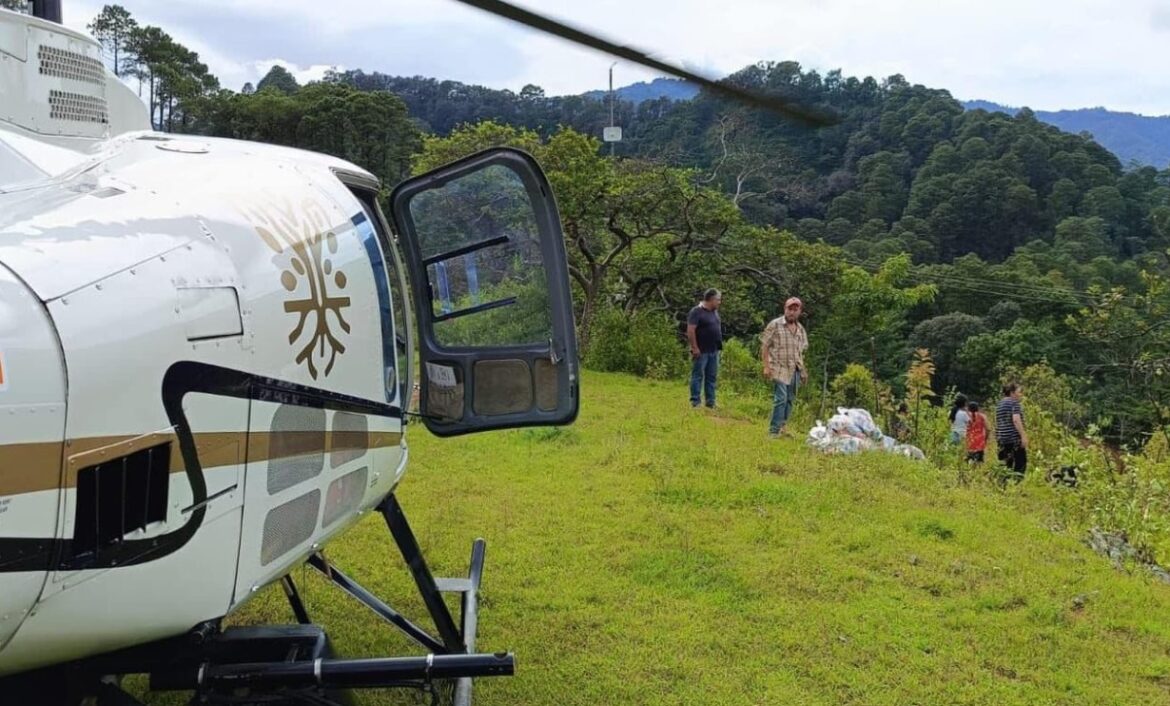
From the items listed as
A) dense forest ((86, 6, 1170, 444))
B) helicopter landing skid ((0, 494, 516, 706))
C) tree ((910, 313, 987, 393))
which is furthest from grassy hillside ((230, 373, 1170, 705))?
tree ((910, 313, 987, 393))

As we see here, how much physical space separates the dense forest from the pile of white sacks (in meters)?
2.13

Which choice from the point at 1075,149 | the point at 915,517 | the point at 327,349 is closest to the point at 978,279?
the point at 1075,149

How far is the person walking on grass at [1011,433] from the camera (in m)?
9.87

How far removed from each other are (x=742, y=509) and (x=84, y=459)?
5.57 metres

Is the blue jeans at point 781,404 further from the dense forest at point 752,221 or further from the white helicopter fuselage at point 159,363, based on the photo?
the white helicopter fuselage at point 159,363

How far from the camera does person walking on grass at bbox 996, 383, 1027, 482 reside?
9867 millimetres

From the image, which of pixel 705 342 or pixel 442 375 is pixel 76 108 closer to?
pixel 442 375

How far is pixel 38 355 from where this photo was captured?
178 centimetres

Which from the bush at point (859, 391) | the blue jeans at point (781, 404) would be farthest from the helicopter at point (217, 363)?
the bush at point (859, 391)

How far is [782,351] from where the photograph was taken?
30.2 feet

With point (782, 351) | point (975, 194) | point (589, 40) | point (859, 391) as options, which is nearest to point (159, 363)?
point (589, 40)

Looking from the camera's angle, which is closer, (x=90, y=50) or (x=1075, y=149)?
(x=90, y=50)

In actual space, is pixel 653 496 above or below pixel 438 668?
below

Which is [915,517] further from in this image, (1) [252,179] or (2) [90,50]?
(2) [90,50]
